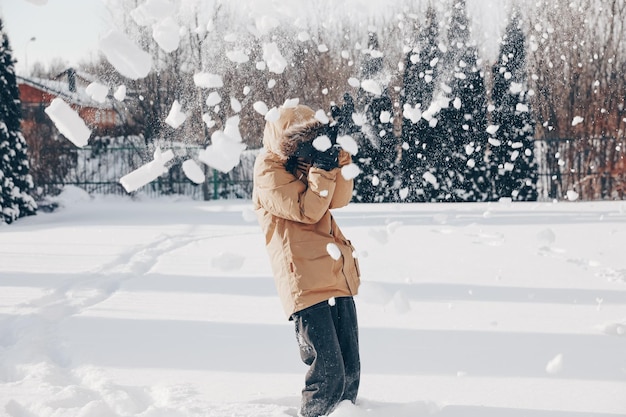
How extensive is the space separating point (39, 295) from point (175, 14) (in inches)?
113

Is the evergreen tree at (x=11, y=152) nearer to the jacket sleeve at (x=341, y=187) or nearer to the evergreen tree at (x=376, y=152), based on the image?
the evergreen tree at (x=376, y=152)

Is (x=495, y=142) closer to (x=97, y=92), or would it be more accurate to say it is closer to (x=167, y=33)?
(x=167, y=33)

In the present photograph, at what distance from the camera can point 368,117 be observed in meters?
16.0

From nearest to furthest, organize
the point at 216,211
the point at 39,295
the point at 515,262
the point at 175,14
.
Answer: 1. the point at 175,14
2. the point at 39,295
3. the point at 515,262
4. the point at 216,211

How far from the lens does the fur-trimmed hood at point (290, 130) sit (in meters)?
2.55

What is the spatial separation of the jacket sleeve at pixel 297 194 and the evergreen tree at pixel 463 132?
510 inches

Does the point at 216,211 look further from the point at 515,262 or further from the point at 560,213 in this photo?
the point at 515,262

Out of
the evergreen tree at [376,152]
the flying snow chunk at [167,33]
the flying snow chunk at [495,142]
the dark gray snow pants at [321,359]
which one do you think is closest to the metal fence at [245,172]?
the flying snow chunk at [495,142]

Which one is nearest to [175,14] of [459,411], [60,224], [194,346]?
[194,346]

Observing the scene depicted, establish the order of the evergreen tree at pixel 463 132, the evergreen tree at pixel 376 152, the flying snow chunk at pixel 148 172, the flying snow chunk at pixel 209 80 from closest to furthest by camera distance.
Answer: the flying snow chunk at pixel 148 172 → the flying snow chunk at pixel 209 80 → the evergreen tree at pixel 463 132 → the evergreen tree at pixel 376 152

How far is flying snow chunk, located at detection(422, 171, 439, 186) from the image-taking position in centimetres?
1543

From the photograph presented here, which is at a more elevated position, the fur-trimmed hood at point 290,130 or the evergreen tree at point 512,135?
the fur-trimmed hood at point 290,130

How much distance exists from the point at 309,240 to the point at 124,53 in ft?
4.36

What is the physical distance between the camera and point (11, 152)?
1274 centimetres
